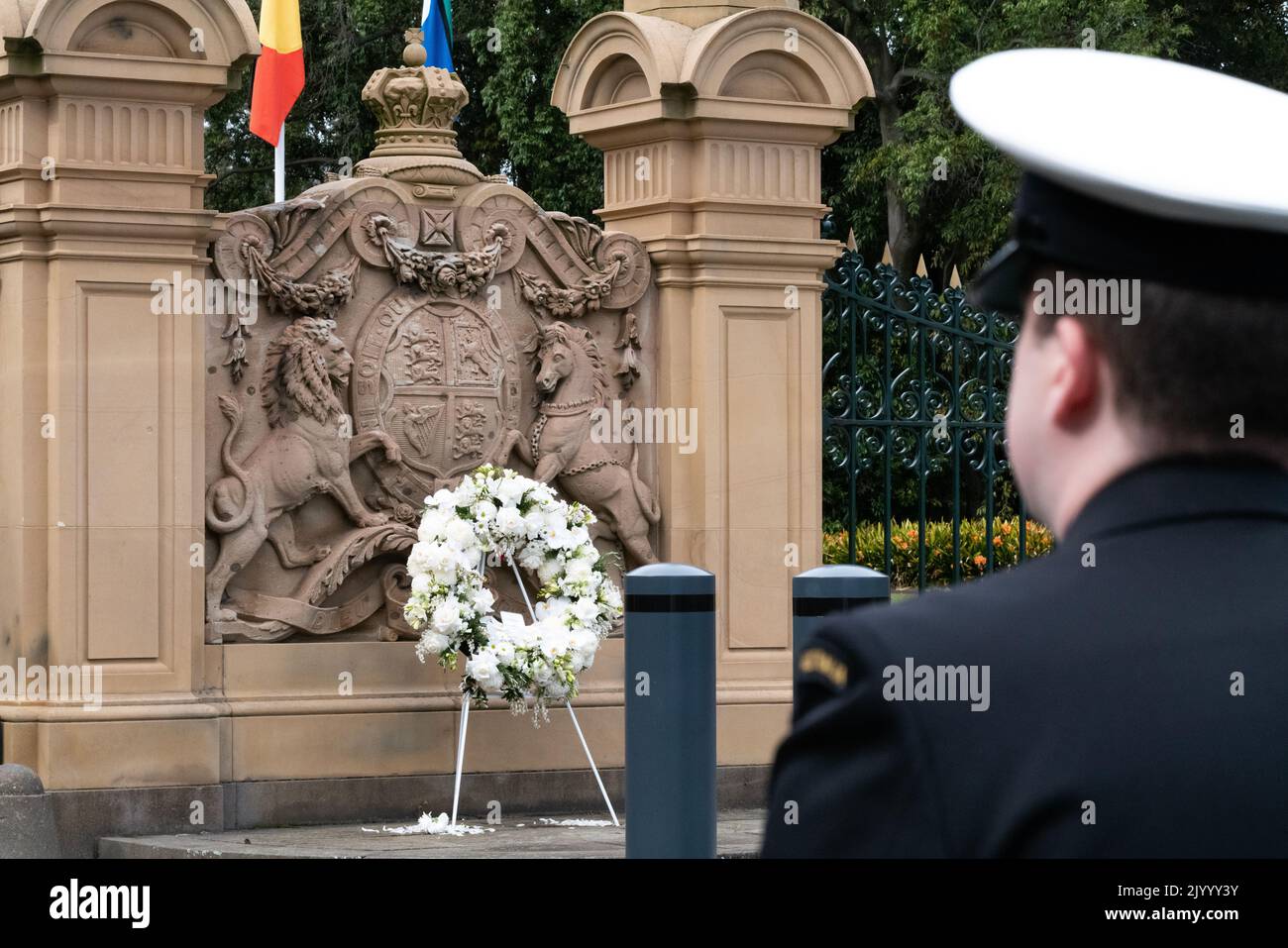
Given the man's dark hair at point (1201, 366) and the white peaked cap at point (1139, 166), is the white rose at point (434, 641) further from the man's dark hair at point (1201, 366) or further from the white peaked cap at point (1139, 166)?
the man's dark hair at point (1201, 366)

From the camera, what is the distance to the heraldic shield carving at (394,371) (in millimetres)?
8734

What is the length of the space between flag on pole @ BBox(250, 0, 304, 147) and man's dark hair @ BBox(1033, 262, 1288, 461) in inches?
528

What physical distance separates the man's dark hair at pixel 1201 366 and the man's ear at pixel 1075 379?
11 millimetres

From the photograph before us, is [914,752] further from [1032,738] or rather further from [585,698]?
[585,698]

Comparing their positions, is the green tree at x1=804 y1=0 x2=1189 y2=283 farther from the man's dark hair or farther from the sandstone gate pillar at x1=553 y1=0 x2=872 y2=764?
the man's dark hair

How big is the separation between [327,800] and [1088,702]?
7.56 m

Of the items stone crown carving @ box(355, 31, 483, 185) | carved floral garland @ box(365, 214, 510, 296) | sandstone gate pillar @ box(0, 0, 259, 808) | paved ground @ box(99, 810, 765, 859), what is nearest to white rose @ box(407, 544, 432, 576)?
sandstone gate pillar @ box(0, 0, 259, 808)

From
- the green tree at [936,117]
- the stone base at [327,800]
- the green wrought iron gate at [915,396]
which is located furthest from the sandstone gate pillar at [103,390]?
the green tree at [936,117]

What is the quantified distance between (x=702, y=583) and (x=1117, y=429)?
3824 millimetres

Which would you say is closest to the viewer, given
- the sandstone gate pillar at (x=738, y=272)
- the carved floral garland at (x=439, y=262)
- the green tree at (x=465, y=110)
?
the carved floral garland at (x=439, y=262)

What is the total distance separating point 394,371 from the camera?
29.5ft

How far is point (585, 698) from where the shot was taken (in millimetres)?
9344

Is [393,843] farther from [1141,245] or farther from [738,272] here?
[1141,245]
